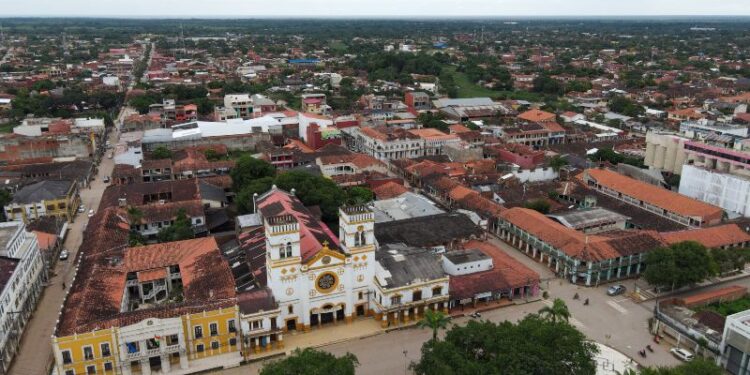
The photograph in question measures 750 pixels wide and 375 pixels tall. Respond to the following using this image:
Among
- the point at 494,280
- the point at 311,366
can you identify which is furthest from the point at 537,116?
the point at 311,366

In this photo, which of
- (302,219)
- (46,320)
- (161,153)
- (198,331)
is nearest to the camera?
(198,331)

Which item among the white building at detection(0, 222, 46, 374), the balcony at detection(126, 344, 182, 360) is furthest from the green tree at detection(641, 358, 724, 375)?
the white building at detection(0, 222, 46, 374)

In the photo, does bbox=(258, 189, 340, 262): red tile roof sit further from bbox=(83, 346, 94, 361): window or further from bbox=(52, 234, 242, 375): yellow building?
bbox=(83, 346, 94, 361): window

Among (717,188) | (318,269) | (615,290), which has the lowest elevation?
(615,290)

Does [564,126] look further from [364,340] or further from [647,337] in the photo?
[364,340]

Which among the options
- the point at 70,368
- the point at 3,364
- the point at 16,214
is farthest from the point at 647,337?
the point at 16,214

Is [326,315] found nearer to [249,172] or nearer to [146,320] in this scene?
[146,320]
